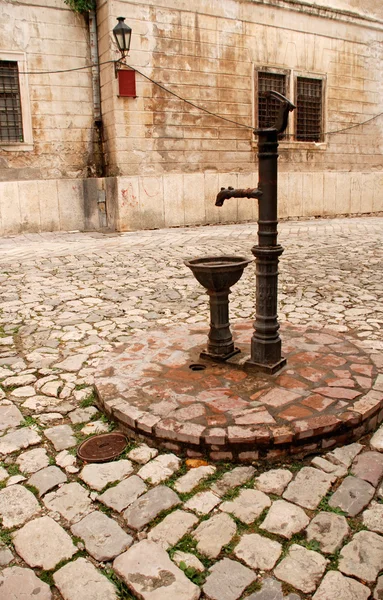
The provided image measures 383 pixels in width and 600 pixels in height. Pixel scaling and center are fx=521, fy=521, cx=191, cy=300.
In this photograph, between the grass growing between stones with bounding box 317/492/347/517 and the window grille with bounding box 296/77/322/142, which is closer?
the grass growing between stones with bounding box 317/492/347/517

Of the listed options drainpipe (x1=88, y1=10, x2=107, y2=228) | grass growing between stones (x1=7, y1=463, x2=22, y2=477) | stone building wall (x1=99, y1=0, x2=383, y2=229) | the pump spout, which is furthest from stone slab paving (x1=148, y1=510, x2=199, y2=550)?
drainpipe (x1=88, y1=10, x2=107, y2=228)

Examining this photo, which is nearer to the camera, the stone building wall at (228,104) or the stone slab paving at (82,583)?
the stone slab paving at (82,583)

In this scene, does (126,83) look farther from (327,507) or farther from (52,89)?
(327,507)

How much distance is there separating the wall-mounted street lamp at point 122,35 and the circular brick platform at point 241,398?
8996 millimetres

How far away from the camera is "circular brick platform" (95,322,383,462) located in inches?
109

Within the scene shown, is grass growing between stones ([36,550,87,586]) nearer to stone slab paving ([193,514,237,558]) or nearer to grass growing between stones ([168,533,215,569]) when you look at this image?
grass growing between stones ([168,533,215,569])

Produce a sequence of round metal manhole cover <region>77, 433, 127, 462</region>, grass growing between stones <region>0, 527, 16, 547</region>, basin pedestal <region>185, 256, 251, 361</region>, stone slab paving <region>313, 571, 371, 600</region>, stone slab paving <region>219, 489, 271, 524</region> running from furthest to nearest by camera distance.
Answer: basin pedestal <region>185, 256, 251, 361</region>, round metal manhole cover <region>77, 433, 127, 462</region>, stone slab paving <region>219, 489, 271, 524</region>, grass growing between stones <region>0, 527, 16, 547</region>, stone slab paving <region>313, 571, 371, 600</region>

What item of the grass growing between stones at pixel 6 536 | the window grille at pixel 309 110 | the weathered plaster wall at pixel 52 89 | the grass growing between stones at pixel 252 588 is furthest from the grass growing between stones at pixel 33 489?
the window grille at pixel 309 110

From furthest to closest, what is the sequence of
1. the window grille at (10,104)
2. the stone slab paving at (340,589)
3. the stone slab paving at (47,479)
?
the window grille at (10,104), the stone slab paving at (47,479), the stone slab paving at (340,589)

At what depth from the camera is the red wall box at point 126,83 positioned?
11469 millimetres

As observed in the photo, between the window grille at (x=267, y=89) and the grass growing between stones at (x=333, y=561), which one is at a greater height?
the window grille at (x=267, y=89)

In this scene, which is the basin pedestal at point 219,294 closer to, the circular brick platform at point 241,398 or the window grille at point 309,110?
the circular brick platform at point 241,398

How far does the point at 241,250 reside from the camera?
8.95 metres

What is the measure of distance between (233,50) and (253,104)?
138 centimetres
